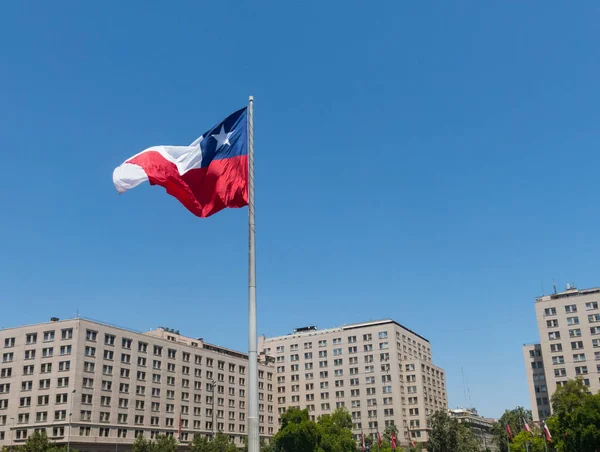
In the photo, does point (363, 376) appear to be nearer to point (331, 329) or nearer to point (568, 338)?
point (331, 329)

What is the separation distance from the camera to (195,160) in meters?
26.7

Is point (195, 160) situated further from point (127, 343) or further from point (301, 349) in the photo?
point (301, 349)

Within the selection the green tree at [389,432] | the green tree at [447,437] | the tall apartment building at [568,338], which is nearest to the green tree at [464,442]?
the green tree at [447,437]

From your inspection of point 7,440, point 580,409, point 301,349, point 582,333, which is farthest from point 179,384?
point 582,333

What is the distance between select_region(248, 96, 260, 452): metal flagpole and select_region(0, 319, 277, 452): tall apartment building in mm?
95211

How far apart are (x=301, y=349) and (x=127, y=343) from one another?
217 ft

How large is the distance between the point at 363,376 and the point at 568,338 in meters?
52.5

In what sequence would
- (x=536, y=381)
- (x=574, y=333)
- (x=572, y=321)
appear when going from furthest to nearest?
(x=536, y=381)
(x=572, y=321)
(x=574, y=333)

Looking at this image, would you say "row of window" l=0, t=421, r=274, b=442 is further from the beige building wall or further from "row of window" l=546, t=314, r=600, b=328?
"row of window" l=546, t=314, r=600, b=328

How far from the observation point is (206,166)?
1053 inches

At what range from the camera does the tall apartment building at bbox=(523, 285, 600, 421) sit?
15012 centimetres

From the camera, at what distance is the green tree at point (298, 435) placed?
107 meters

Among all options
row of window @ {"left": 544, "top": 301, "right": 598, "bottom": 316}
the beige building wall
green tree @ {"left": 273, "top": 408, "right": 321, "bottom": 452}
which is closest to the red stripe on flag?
green tree @ {"left": 273, "top": 408, "right": 321, "bottom": 452}

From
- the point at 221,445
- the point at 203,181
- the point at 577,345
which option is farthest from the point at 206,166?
the point at 577,345
